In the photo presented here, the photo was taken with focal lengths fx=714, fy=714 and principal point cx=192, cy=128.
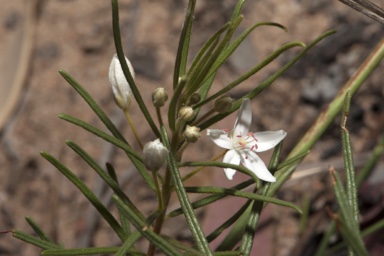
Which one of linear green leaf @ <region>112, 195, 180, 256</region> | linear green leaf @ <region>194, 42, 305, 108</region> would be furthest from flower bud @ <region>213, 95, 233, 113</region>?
linear green leaf @ <region>112, 195, 180, 256</region>

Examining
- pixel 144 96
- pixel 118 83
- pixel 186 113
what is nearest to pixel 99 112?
pixel 118 83

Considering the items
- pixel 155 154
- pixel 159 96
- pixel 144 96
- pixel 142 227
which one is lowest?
pixel 142 227

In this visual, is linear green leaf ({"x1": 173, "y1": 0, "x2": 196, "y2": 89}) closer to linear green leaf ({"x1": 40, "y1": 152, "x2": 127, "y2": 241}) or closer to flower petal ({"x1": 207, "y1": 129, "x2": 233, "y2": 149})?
flower petal ({"x1": 207, "y1": 129, "x2": 233, "y2": 149})

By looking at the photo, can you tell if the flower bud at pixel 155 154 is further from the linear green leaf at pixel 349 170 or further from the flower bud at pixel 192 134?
the linear green leaf at pixel 349 170

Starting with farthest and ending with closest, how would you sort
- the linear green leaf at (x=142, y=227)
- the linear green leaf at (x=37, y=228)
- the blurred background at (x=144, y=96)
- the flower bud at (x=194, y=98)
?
the blurred background at (x=144, y=96)
the linear green leaf at (x=37, y=228)
the flower bud at (x=194, y=98)
the linear green leaf at (x=142, y=227)

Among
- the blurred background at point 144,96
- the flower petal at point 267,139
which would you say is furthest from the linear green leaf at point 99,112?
the blurred background at point 144,96

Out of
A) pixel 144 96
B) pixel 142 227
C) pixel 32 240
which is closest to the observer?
pixel 142 227

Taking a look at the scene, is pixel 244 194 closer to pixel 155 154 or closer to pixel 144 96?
pixel 155 154
